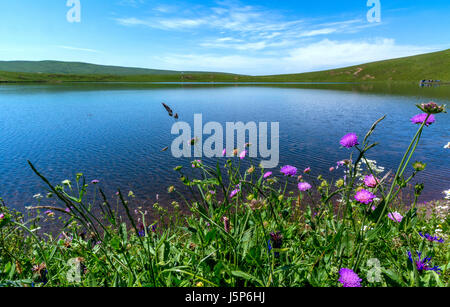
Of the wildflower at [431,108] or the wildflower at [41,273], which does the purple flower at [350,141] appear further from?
the wildflower at [41,273]

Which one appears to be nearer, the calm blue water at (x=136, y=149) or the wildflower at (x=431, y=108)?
the wildflower at (x=431, y=108)

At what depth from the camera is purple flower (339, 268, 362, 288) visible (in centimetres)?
156

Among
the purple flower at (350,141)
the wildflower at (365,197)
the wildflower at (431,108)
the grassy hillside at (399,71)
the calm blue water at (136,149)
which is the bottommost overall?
the calm blue water at (136,149)

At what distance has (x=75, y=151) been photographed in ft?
55.5

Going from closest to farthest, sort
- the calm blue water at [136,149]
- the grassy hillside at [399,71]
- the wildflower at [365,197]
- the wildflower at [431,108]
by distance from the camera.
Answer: the wildflower at [431,108], the wildflower at [365,197], the calm blue water at [136,149], the grassy hillside at [399,71]

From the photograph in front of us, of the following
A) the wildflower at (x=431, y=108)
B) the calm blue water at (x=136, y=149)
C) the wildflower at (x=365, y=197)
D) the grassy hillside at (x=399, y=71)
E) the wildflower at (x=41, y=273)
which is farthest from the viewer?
the grassy hillside at (x=399, y=71)

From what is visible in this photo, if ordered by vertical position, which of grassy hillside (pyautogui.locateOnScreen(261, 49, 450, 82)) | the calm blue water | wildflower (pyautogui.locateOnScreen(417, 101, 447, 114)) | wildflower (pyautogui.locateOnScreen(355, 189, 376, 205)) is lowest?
the calm blue water

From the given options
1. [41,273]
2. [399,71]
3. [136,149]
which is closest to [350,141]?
[41,273]

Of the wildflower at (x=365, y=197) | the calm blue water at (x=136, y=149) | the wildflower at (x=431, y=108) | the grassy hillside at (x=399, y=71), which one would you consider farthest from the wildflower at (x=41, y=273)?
the grassy hillside at (x=399, y=71)

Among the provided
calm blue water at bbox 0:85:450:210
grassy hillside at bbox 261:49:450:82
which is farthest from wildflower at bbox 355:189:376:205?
grassy hillside at bbox 261:49:450:82

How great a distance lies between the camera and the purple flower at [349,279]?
1564mm

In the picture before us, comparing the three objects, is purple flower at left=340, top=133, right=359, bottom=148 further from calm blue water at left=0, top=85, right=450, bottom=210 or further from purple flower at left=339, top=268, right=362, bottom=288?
calm blue water at left=0, top=85, right=450, bottom=210

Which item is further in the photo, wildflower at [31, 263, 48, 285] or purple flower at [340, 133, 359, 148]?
wildflower at [31, 263, 48, 285]

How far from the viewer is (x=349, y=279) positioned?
5.21ft
